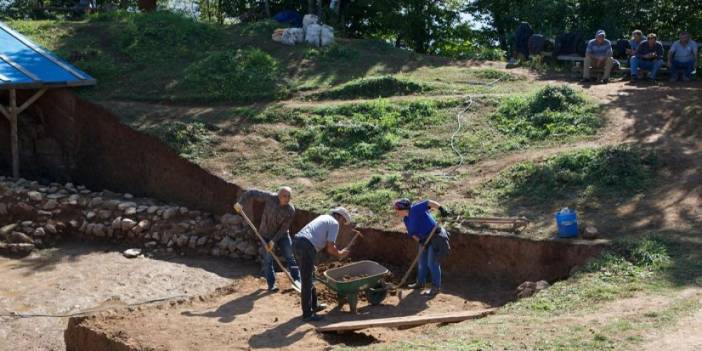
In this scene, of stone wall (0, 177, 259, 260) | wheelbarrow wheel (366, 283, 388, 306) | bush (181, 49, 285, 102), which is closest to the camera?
wheelbarrow wheel (366, 283, 388, 306)

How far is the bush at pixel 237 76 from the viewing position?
22.0 meters

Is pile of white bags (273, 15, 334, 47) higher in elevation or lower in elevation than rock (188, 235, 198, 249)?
higher

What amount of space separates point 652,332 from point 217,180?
416 inches

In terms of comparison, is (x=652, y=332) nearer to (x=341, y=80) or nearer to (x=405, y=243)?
(x=405, y=243)

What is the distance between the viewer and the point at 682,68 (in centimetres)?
2095

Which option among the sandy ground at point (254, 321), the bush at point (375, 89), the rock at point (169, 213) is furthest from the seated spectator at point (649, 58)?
the rock at point (169, 213)

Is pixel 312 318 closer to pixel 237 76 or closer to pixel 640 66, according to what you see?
pixel 237 76

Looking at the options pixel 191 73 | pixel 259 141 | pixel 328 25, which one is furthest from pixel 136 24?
pixel 259 141

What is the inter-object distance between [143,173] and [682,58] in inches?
514

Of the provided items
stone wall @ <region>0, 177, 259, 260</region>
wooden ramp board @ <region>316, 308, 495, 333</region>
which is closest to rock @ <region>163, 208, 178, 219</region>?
stone wall @ <region>0, 177, 259, 260</region>

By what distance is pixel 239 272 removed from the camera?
16250 millimetres

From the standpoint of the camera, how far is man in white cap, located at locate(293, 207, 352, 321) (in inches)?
475

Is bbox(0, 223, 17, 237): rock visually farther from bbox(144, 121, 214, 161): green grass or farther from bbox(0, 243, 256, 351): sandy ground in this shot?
bbox(144, 121, 214, 161): green grass

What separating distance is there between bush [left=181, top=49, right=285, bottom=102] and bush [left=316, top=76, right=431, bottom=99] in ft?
4.70
